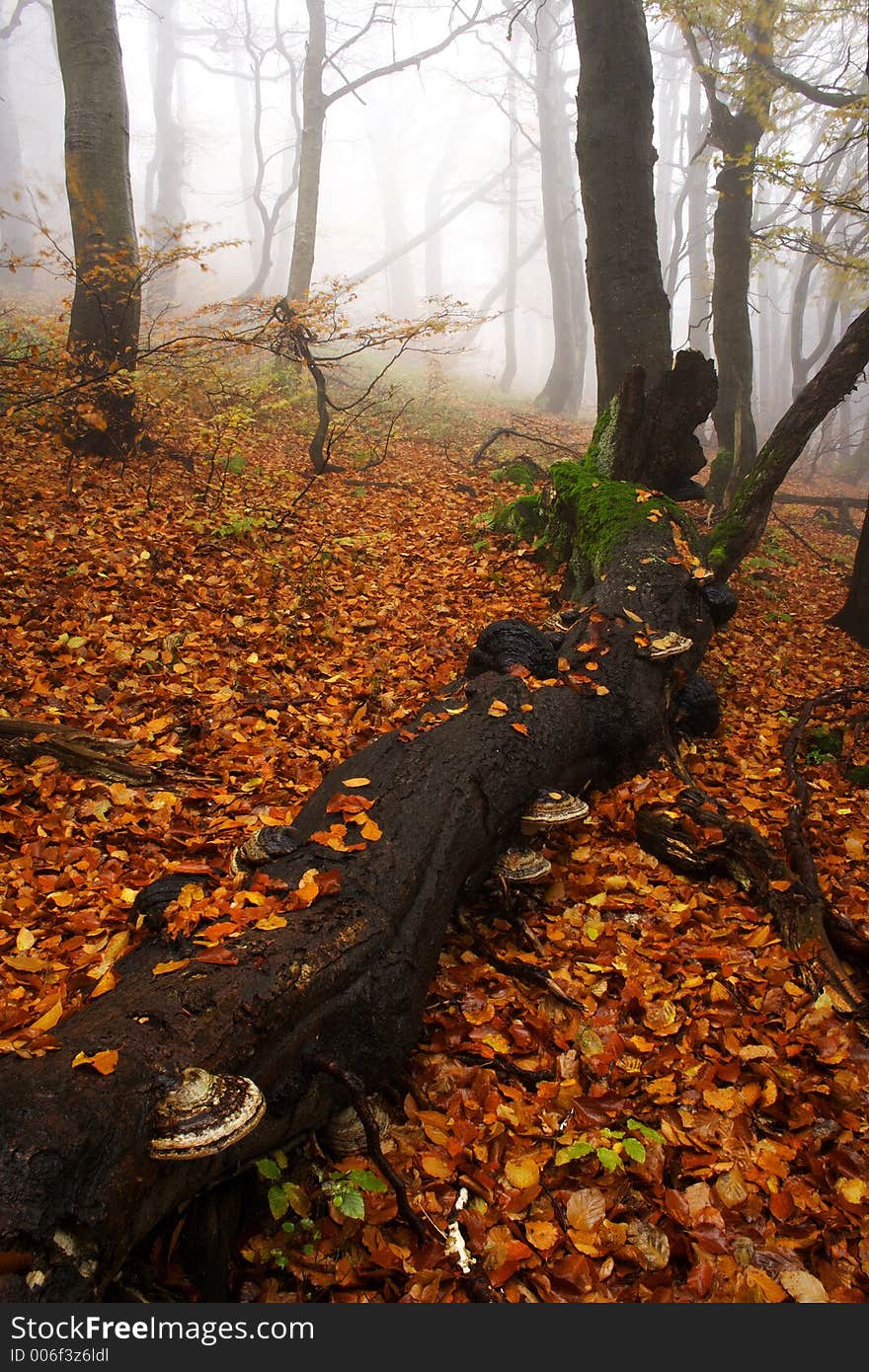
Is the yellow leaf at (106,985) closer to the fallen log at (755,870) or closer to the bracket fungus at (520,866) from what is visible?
the bracket fungus at (520,866)

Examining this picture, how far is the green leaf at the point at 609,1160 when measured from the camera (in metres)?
2.29

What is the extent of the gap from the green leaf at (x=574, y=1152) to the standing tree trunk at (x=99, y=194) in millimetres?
7770

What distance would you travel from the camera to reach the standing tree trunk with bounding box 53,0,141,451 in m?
7.47

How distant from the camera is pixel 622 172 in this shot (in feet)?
24.2

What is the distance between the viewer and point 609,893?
3.48 meters

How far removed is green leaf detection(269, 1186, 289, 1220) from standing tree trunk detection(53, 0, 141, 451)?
750 cm

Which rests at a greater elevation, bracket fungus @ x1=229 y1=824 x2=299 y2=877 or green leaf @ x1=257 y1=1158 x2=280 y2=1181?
bracket fungus @ x1=229 y1=824 x2=299 y2=877

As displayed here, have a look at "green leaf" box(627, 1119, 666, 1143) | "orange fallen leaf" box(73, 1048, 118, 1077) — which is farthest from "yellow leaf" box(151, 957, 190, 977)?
"green leaf" box(627, 1119, 666, 1143)

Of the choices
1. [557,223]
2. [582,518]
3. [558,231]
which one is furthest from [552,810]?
[557,223]

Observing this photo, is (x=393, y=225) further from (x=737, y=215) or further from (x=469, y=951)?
(x=469, y=951)

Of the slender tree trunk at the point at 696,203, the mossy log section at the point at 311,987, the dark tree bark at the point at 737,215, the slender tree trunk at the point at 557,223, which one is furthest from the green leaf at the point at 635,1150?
the slender tree trunk at the point at 696,203

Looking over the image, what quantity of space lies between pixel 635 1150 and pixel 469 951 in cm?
106

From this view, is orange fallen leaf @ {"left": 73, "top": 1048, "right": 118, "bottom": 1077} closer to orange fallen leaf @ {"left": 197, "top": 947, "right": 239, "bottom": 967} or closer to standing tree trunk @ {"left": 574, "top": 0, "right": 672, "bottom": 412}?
orange fallen leaf @ {"left": 197, "top": 947, "right": 239, "bottom": 967}

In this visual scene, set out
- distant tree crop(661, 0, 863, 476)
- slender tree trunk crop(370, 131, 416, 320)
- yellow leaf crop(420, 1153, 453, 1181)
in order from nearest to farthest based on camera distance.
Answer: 1. yellow leaf crop(420, 1153, 453, 1181)
2. distant tree crop(661, 0, 863, 476)
3. slender tree trunk crop(370, 131, 416, 320)
